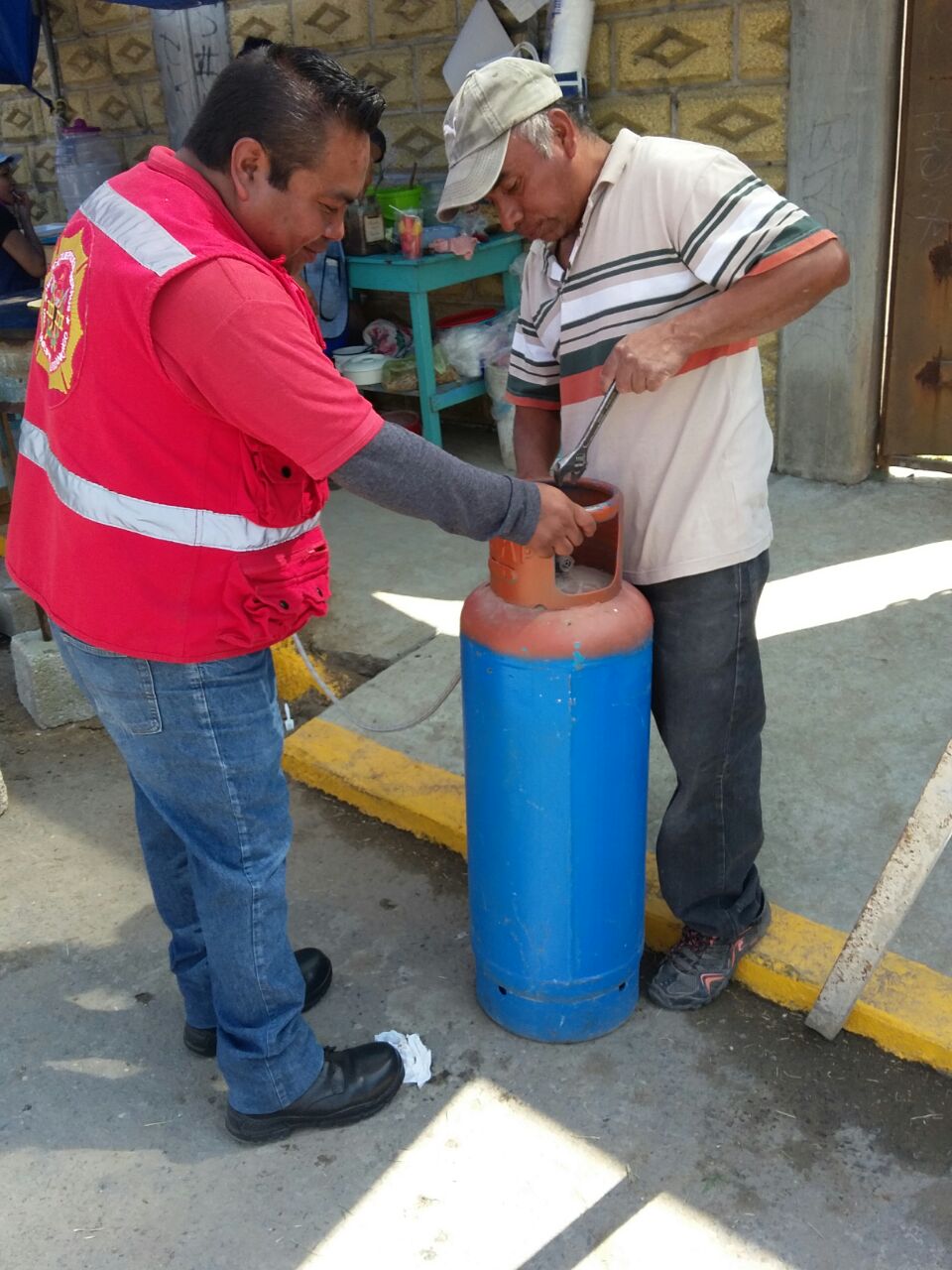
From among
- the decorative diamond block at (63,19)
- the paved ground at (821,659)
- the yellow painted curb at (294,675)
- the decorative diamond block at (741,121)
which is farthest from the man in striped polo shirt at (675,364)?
the decorative diamond block at (63,19)

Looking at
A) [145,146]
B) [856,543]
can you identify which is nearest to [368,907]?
[856,543]

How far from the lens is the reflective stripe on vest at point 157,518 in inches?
76.7

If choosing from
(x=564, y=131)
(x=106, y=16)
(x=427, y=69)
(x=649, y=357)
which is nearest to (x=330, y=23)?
(x=427, y=69)

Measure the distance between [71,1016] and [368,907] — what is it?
0.79 metres

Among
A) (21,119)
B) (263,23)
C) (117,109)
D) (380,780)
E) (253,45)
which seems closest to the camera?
(380,780)

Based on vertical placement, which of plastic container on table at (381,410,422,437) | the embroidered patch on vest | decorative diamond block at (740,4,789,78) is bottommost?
plastic container on table at (381,410,422,437)

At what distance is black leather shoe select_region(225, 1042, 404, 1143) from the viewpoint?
2.41 m

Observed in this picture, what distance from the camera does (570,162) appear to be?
2184 mm

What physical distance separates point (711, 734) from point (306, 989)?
3.80ft

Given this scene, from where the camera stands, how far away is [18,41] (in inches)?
279

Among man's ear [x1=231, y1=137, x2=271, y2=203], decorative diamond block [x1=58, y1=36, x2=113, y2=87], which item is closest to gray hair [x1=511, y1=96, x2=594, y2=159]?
man's ear [x1=231, y1=137, x2=271, y2=203]

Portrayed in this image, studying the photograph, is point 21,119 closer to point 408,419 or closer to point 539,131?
point 408,419

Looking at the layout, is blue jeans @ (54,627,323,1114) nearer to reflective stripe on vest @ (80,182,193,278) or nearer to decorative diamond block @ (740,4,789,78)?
reflective stripe on vest @ (80,182,193,278)

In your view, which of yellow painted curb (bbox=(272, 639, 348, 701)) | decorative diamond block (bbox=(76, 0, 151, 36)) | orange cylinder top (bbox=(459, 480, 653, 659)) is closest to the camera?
orange cylinder top (bbox=(459, 480, 653, 659))
